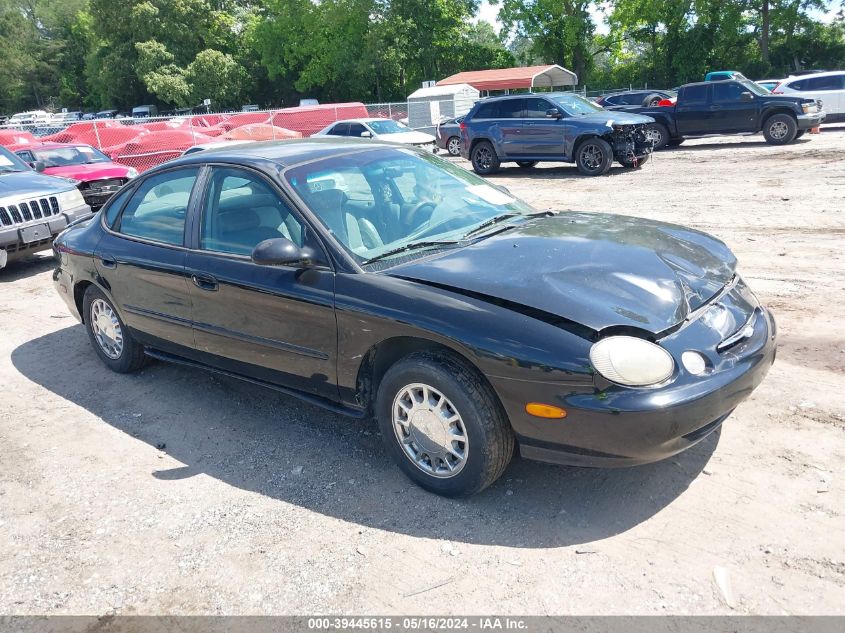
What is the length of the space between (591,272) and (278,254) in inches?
61.2

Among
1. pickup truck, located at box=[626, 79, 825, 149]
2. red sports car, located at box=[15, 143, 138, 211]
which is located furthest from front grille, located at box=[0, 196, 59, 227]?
pickup truck, located at box=[626, 79, 825, 149]

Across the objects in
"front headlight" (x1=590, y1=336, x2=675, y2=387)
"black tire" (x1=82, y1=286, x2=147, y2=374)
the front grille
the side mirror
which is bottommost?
"black tire" (x1=82, y1=286, x2=147, y2=374)

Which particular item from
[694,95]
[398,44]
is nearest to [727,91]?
[694,95]

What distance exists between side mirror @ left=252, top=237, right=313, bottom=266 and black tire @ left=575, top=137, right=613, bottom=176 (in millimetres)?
12744

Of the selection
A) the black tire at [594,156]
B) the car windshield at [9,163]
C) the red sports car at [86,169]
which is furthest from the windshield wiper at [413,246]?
the black tire at [594,156]

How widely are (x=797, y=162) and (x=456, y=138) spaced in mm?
→ 10461

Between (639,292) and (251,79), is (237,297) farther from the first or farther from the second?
(251,79)

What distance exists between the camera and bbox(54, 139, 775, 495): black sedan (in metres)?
3.01

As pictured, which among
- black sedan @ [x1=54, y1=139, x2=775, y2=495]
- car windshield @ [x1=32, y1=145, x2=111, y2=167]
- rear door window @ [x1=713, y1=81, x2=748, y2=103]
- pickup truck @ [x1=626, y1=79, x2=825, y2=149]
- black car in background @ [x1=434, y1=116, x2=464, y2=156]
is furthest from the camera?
black car in background @ [x1=434, y1=116, x2=464, y2=156]

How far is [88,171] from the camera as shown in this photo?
12.7 meters

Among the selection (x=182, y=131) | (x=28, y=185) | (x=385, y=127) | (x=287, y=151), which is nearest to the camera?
(x=287, y=151)

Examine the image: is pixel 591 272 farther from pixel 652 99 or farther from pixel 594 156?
pixel 652 99

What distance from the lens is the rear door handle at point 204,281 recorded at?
13.8ft

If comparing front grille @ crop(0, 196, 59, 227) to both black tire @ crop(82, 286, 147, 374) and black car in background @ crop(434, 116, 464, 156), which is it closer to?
black tire @ crop(82, 286, 147, 374)
